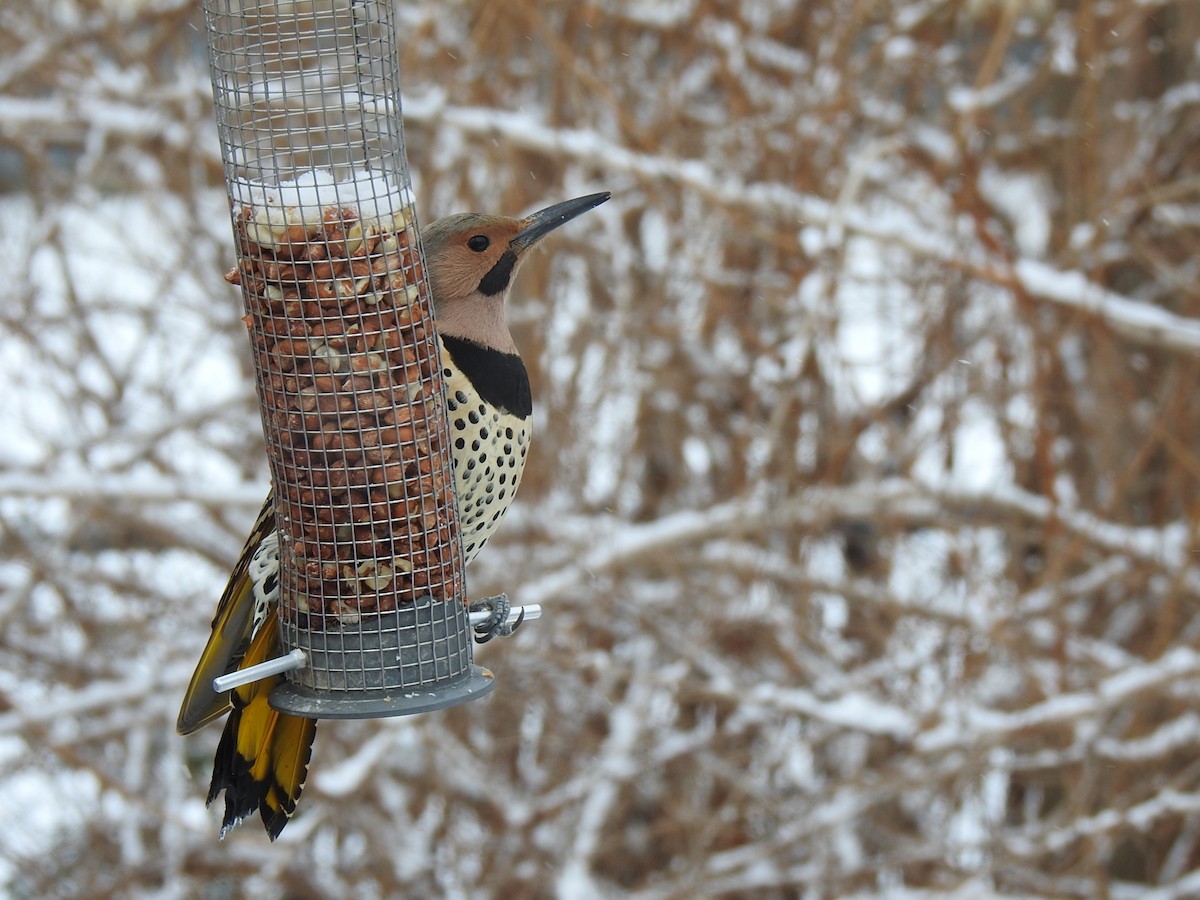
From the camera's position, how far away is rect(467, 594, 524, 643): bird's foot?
2346mm

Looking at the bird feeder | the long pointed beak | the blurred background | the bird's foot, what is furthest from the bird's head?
the blurred background

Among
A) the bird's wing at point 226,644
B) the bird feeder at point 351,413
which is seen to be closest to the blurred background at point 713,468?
the bird's wing at point 226,644

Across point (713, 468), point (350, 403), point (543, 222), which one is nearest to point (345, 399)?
point (350, 403)

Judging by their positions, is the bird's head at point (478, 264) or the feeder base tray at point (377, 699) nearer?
the feeder base tray at point (377, 699)

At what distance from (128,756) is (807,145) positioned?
3.03 meters

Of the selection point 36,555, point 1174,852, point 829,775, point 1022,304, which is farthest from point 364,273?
point 1174,852

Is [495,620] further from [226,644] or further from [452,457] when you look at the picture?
[226,644]

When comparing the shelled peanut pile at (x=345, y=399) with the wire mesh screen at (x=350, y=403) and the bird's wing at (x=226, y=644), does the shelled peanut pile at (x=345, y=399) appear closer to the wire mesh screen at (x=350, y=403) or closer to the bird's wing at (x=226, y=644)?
the wire mesh screen at (x=350, y=403)

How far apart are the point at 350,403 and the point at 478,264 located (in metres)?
0.35

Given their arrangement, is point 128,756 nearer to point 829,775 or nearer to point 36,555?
point 36,555

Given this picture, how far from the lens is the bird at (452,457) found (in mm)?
2332

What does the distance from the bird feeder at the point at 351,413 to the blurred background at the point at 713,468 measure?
207 cm

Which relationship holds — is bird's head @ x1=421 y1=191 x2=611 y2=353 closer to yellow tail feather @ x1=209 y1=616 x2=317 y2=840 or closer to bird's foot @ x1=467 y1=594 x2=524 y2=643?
bird's foot @ x1=467 y1=594 x2=524 y2=643

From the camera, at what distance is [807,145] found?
4719 mm
